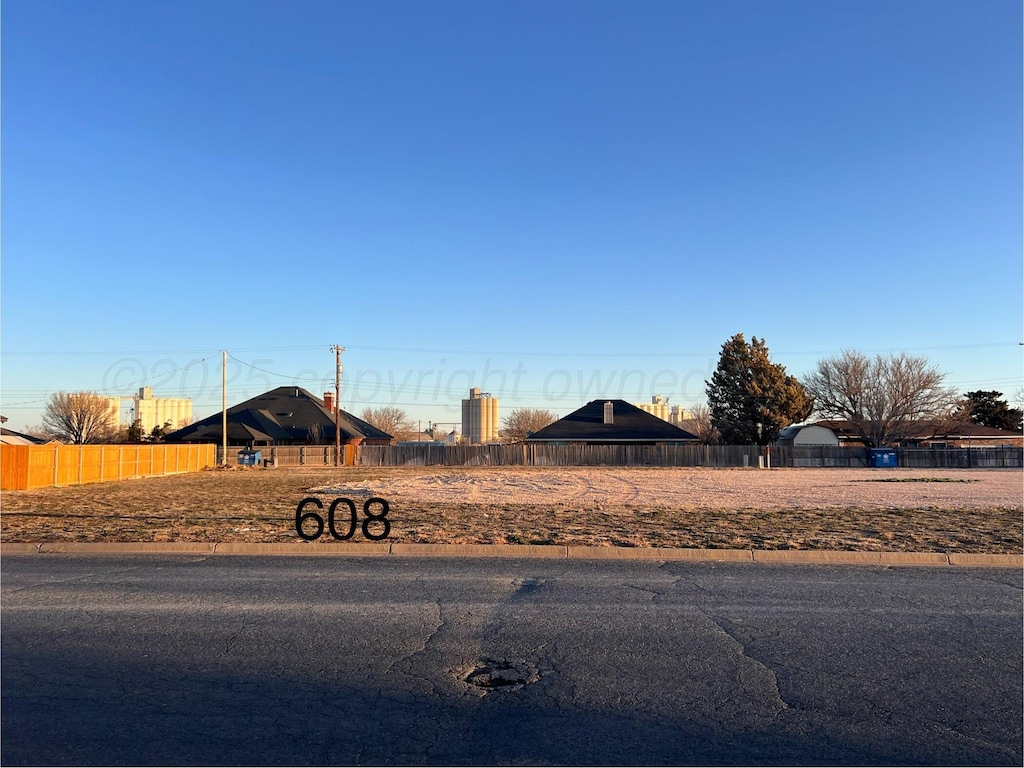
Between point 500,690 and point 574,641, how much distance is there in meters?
1.39

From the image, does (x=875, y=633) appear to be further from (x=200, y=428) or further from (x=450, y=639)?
(x=200, y=428)

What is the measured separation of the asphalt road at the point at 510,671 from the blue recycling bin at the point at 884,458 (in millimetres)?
48708

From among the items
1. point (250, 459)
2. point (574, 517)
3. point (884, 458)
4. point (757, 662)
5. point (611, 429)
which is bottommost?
point (757, 662)

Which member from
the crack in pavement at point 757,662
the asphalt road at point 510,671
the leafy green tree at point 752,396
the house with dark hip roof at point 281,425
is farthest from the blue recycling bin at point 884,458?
the crack in pavement at point 757,662

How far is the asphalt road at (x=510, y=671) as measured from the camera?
173 inches

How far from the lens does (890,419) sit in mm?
64250

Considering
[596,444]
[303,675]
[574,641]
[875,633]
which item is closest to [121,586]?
[303,675]

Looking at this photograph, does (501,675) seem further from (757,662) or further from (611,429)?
(611,429)

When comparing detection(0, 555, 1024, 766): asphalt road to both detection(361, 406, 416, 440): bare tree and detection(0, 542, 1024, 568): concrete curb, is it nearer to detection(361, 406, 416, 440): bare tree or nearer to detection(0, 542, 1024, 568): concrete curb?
detection(0, 542, 1024, 568): concrete curb

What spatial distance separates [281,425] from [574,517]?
189 ft

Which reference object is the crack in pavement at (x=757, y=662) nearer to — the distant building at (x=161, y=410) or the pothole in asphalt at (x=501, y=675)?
the pothole in asphalt at (x=501, y=675)

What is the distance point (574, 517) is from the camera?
1675cm

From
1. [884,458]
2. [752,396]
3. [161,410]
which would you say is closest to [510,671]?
[884,458]

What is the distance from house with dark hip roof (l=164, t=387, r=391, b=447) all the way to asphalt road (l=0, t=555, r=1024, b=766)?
58.9 metres
